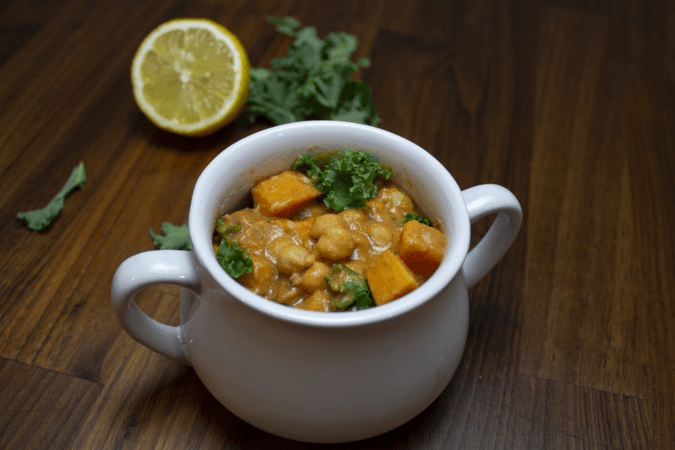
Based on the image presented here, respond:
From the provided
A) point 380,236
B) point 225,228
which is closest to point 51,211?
point 225,228

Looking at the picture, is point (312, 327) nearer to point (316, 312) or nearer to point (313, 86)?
point (316, 312)

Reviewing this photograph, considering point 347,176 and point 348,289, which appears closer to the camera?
point 348,289

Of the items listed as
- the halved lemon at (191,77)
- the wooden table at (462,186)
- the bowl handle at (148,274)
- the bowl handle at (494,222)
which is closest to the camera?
the bowl handle at (148,274)

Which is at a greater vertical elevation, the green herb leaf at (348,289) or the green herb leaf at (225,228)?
the green herb leaf at (225,228)

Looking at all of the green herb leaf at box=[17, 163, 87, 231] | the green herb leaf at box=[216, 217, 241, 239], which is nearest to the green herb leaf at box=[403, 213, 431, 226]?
the green herb leaf at box=[216, 217, 241, 239]

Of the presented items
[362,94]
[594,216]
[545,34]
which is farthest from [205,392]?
[545,34]

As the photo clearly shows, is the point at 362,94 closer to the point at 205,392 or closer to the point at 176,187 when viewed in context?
the point at 176,187

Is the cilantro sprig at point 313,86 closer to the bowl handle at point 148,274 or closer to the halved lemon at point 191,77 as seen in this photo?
the halved lemon at point 191,77

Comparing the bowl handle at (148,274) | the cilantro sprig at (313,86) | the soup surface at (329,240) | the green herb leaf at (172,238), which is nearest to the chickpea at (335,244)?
the soup surface at (329,240)
